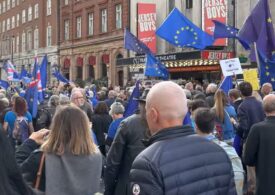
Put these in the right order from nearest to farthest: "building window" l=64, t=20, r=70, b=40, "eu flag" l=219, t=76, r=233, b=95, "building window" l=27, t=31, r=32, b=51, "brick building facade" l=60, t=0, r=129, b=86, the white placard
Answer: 1. "eu flag" l=219, t=76, r=233, b=95
2. the white placard
3. "brick building facade" l=60, t=0, r=129, b=86
4. "building window" l=64, t=20, r=70, b=40
5. "building window" l=27, t=31, r=32, b=51

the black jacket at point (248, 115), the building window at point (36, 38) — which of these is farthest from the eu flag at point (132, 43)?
the building window at point (36, 38)

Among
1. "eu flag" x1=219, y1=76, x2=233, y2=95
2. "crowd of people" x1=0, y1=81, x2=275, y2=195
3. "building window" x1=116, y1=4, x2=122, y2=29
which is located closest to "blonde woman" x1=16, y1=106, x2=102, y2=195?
"crowd of people" x1=0, y1=81, x2=275, y2=195

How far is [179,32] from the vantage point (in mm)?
12750

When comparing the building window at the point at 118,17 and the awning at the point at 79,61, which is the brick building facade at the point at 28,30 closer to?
the awning at the point at 79,61

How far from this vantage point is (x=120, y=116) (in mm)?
7809

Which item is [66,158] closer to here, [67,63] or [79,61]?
[79,61]

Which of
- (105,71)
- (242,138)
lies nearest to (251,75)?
(242,138)

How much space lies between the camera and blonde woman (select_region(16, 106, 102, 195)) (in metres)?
4.10

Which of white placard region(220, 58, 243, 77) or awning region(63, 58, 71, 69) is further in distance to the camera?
awning region(63, 58, 71, 69)

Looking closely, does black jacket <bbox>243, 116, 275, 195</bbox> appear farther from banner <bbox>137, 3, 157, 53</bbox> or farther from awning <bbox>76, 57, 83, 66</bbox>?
awning <bbox>76, 57, 83, 66</bbox>

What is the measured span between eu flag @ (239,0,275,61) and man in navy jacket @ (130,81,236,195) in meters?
6.38

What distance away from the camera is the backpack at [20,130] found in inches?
316

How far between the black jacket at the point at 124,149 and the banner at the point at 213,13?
74.6ft

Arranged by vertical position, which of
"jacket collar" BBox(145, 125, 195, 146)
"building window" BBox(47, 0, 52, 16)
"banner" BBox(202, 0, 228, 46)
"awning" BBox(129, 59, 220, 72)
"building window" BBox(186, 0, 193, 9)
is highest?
"building window" BBox(47, 0, 52, 16)
